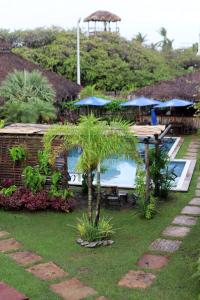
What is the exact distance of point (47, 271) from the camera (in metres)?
7.62

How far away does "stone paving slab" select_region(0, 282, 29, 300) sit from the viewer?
625 centimetres

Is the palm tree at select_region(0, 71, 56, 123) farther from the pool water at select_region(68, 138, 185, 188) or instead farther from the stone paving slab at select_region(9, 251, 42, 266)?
the stone paving slab at select_region(9, 251, 42, 266)

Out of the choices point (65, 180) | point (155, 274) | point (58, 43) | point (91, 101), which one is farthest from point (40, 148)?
point (58, 43)

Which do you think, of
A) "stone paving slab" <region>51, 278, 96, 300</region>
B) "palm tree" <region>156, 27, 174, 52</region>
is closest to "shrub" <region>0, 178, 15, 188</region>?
"stone paving slab" <region>51, 278, 96, 300</region>

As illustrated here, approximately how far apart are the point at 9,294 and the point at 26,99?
12.9 metres

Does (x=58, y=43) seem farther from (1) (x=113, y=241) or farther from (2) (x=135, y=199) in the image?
(1) (x=113, y=241)

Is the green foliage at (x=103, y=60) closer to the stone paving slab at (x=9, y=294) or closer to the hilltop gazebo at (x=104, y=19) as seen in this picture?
the hilltop gazebo at (x=104, y=19)

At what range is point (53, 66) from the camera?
38.5 m

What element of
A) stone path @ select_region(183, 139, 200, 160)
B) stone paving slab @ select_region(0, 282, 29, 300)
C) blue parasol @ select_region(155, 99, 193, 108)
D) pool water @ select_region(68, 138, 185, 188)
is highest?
blue parasol @ select_region(155, 99, 193, 108)

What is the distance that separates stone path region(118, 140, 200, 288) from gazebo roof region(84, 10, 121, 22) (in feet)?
128

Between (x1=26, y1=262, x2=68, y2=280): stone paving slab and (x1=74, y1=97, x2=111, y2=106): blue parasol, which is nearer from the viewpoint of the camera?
(x1=26, y1=262, x2=68, y2=280): stone paving slab

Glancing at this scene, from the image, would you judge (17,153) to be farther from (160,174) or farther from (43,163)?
(160,174)

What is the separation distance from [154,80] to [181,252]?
32.6 m

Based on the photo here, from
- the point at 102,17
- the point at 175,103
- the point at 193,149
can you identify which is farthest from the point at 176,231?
the point at 102,17
